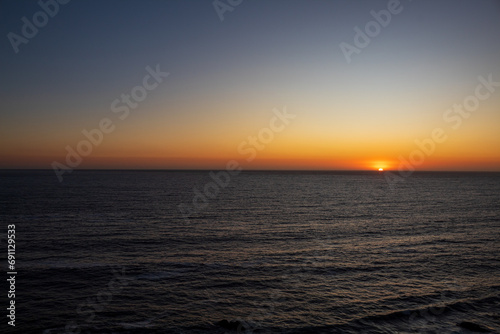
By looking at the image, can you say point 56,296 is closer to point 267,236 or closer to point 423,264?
point 267,236

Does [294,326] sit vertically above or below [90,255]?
below

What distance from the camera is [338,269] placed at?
29.8m

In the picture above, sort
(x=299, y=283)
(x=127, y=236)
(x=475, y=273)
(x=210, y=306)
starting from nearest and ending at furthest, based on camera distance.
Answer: (x=210, y=306) → (x=299, y=283) → (x=475, y=273) → (x=127, y=236)

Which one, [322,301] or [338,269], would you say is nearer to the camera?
[322,301]

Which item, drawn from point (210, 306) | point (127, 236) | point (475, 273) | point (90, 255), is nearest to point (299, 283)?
point (210, 306)

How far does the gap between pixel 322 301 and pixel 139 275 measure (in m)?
14.7

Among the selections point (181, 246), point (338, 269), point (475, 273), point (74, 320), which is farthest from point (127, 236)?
point (475, 273)

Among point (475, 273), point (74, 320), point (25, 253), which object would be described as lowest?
point (475, 273)

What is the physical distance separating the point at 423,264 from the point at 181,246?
80.4 ft

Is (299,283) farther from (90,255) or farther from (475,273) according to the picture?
(90,255)

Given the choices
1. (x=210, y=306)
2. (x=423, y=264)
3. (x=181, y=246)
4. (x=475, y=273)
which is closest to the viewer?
(x=210, y=306)

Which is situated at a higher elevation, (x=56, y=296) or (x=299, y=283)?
(x=56, y=296)

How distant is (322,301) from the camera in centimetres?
2292

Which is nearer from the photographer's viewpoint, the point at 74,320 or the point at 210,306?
the point at 74,320
